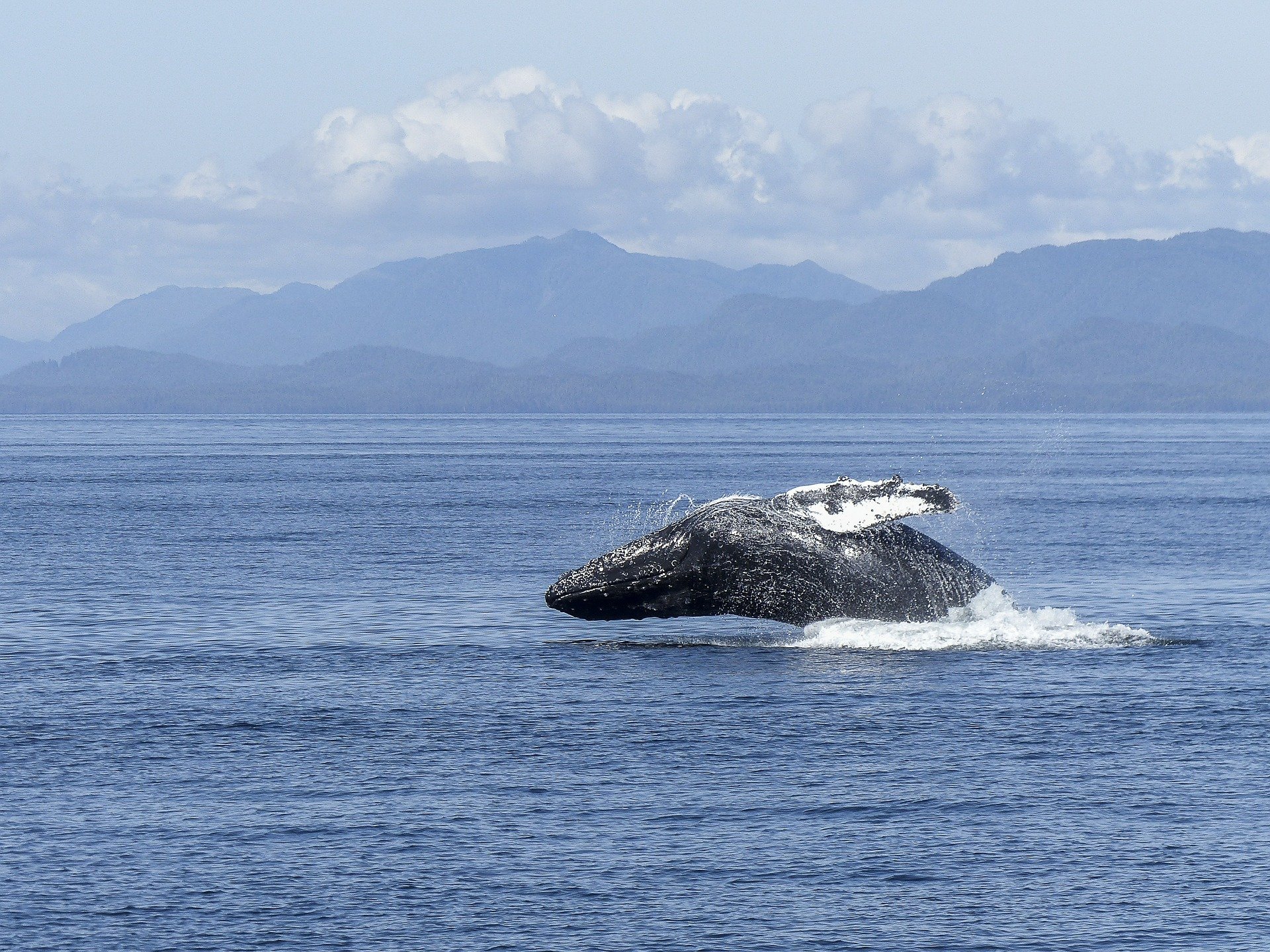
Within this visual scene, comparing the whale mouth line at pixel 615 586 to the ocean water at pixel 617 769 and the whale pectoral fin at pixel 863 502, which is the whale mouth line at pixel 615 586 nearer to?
the ocean water at pixel 617 769

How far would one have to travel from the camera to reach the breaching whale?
29172 millimetres

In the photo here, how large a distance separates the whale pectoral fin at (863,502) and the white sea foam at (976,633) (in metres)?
1.93

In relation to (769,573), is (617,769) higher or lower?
lower

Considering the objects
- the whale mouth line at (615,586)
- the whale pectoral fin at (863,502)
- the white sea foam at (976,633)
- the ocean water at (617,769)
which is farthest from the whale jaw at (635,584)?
the white sea foam at (976,633)

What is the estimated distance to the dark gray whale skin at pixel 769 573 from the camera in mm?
29188

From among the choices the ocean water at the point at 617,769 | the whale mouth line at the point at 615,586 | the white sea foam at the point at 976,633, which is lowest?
the ocean water at the point at 617,769

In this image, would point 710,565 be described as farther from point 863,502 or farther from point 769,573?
point 863,502

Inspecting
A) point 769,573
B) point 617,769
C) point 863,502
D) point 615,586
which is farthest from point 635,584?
point 617,769

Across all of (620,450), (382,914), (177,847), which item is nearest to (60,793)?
(177,847)

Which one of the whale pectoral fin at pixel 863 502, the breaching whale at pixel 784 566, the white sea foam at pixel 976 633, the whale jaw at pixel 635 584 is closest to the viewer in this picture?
the whale pectoral fin at pixel 863 502

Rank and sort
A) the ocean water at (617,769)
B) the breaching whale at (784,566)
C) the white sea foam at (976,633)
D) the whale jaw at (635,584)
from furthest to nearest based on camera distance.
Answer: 1. the white sea foam at (976,633)
2. the whale jaw at (635,584)
3. the breaching whale at (784,566)
4. the ocean water at (617,769)

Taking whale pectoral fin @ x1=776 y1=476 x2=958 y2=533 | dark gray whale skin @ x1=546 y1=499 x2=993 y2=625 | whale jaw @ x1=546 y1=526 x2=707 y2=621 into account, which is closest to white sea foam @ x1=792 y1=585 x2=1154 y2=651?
dark gray whale skin @ x1=546 y1=499 x2=993 y2=625

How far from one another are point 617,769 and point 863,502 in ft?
31.8

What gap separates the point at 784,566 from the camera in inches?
1149
